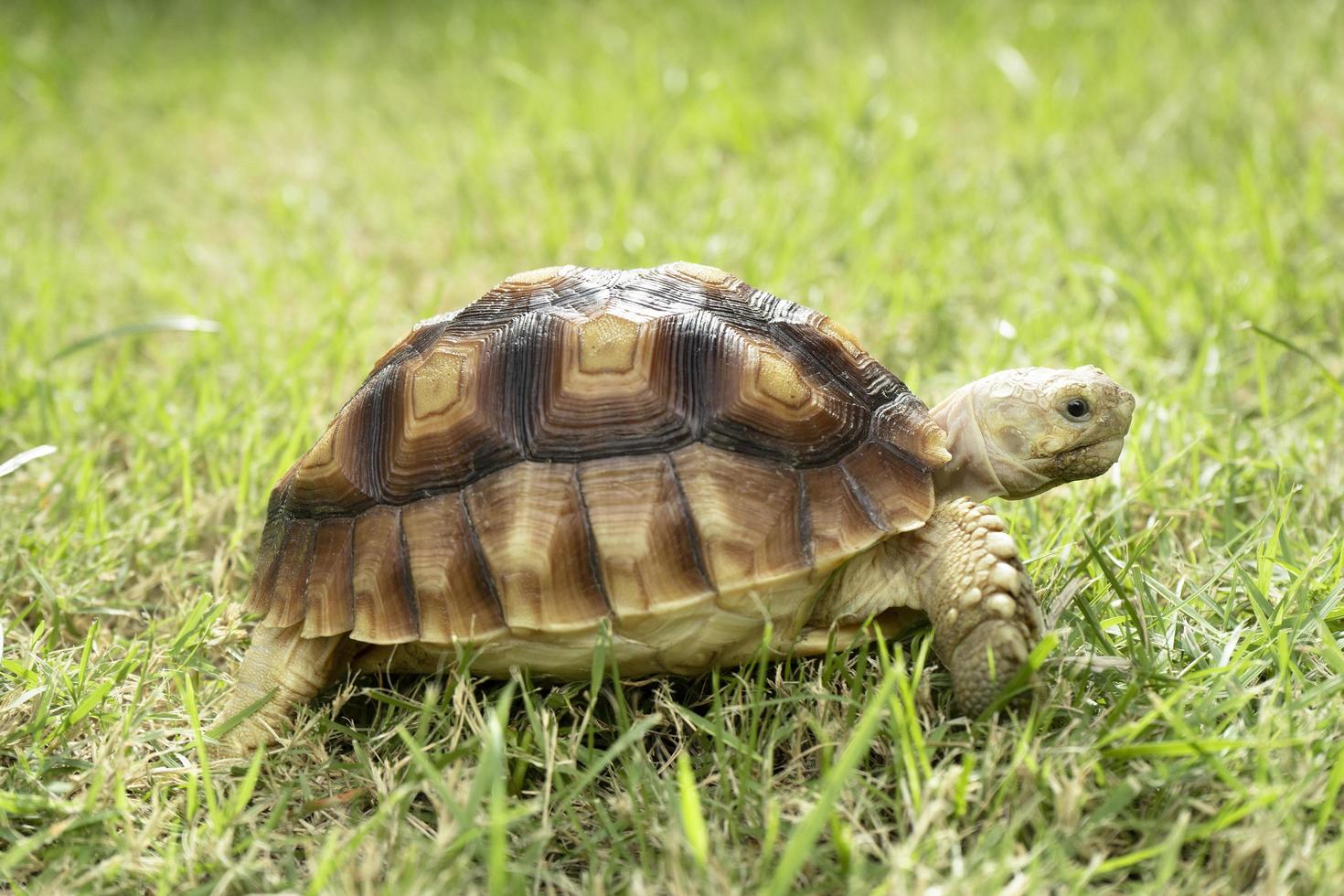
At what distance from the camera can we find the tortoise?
1.79 m

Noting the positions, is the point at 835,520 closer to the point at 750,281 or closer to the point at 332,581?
the point at 332,581

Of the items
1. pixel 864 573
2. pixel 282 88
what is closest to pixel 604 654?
pixel 864 573

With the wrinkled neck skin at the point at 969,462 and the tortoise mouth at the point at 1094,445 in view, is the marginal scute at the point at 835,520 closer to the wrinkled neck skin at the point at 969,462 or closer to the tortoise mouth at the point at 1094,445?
the wrinkled neck skin at the point at 969,462

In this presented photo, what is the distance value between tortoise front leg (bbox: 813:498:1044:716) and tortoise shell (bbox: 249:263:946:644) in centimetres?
8

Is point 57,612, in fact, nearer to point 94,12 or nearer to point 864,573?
point 864,573

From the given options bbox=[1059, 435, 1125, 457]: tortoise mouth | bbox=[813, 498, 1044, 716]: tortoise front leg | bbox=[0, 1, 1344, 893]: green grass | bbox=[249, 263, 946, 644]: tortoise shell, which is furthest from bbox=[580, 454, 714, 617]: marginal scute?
bbox=[1059, 435, 1125, 457]: tortoise mouth

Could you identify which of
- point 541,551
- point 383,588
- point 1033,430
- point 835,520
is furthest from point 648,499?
point 1033,430

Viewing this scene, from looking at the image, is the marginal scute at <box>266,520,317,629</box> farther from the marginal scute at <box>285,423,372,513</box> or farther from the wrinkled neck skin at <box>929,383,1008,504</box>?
the wrinkled neck skin at <box>929,383,1008,504</box>

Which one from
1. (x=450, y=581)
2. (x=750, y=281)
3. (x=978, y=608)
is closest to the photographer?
(x=978, y=608)

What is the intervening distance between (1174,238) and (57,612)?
10.4ft

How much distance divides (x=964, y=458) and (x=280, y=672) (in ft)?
4.08

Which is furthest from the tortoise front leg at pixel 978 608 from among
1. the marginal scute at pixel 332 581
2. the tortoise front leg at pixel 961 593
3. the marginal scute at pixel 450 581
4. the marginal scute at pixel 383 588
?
the marginal scute at pixel 332 581

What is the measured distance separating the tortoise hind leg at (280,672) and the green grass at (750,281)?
6cm

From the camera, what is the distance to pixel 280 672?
1.95 m
